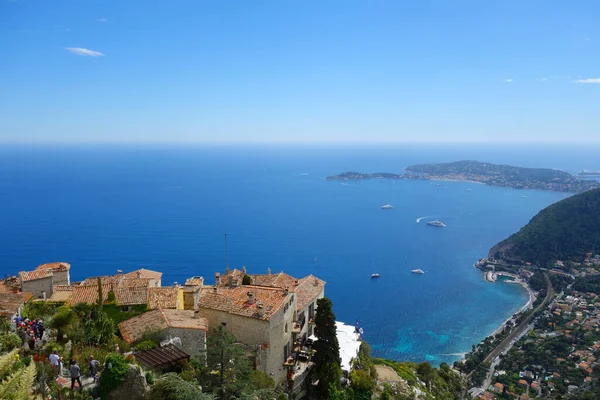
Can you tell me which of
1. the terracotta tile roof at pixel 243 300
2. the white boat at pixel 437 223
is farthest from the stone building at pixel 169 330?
the white boat at pixel 437 223

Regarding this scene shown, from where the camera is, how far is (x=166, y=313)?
18.5 m

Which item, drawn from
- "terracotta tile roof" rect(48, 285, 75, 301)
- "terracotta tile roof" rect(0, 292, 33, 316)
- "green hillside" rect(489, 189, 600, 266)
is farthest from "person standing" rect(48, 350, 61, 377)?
"green hillside" rect(489, 189, 600, 266)

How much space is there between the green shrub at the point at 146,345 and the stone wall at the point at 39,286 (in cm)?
976

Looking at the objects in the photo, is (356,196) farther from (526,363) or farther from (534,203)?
(526,363)

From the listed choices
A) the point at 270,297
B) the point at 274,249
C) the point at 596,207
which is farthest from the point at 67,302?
the point at 596,207

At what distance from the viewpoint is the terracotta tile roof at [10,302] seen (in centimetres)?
1623

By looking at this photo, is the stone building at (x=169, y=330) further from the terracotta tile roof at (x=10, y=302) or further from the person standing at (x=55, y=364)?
the terracotta tile roof at (x=10, y=302)

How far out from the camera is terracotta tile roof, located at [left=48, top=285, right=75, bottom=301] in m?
20.2

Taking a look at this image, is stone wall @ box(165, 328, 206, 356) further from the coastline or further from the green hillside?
the green hillside

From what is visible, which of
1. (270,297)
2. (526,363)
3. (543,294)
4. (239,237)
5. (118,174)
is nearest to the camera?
(270,297)

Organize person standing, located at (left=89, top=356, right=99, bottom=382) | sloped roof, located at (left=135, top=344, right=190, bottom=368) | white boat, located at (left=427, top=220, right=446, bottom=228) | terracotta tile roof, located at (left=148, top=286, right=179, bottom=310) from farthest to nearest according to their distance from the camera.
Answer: white boat, located at (left=427, top=220, right=446, bottom=228), terracotta tile roof, located at (left=148, top=286, right=179, bottom=310), sloped roof, located at (left=135, top=344, right=190, bottom=368), person standing, located at (left=89, top=356, right=99, bottom=382)

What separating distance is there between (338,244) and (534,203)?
102234mm

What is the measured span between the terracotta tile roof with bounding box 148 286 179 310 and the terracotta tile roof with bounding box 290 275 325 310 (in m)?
7.14

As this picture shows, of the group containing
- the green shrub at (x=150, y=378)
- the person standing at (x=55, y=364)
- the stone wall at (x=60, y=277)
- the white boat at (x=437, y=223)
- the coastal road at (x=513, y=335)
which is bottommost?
the coastal road at (x=513, y=335)
